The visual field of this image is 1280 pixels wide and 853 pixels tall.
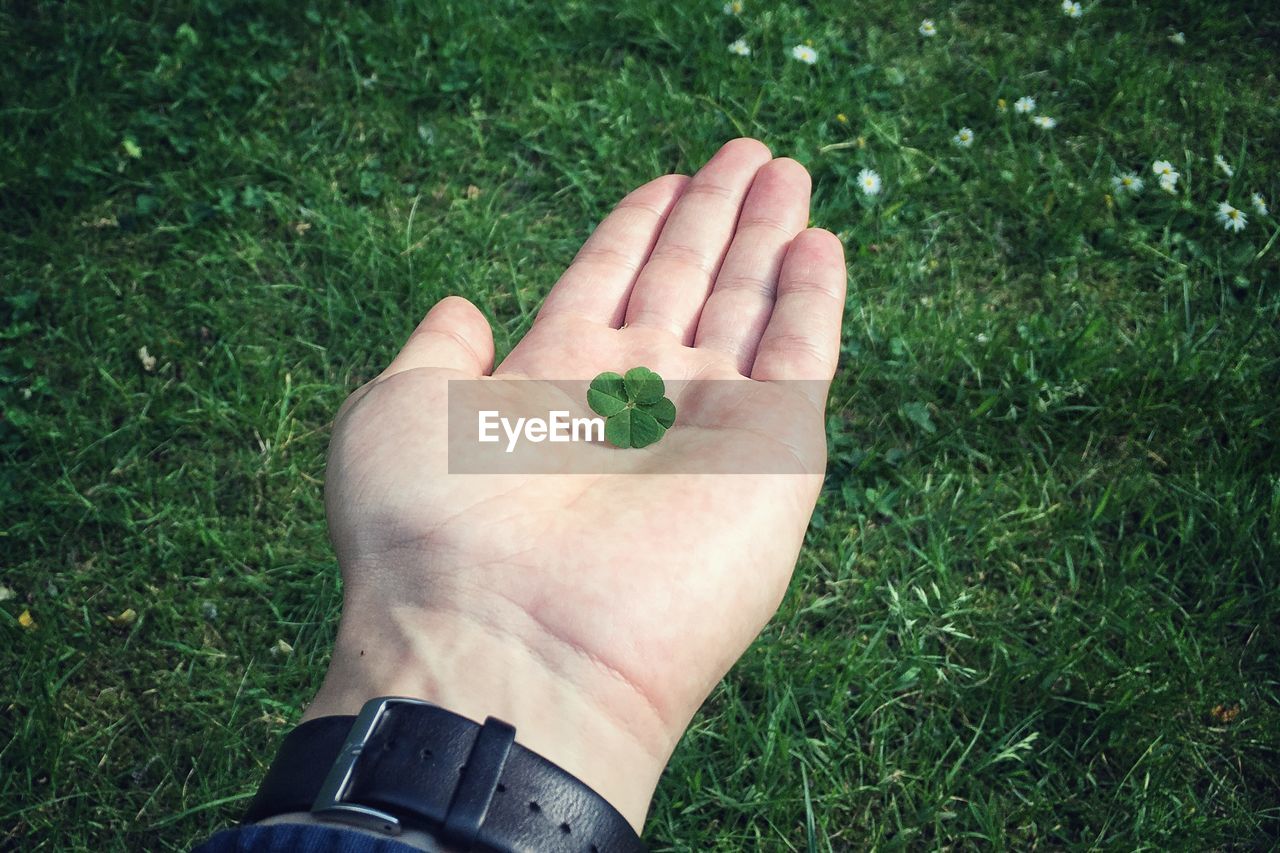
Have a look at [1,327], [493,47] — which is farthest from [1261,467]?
[1,327]

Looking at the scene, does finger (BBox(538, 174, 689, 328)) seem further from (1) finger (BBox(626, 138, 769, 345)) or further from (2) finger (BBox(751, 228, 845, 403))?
(2) finger (BBox(751, 228, 845, 403))

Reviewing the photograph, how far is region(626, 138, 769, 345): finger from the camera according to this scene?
286 cm

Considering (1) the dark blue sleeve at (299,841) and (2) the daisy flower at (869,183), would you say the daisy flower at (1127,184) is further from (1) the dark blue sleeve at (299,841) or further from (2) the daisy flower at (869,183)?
(1) the dark blue sleeve at (299,841)

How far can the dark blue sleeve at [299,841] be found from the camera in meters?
1.62

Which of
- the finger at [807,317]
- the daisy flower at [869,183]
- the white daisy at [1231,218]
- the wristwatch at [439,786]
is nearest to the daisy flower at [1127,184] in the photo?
the white daisy at [1231,218]

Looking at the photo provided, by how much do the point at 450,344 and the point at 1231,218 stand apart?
3193 millimetres

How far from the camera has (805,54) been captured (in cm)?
425

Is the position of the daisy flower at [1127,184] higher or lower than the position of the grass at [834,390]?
higher

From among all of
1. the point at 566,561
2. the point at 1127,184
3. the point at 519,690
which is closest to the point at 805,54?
the point at 1127,184

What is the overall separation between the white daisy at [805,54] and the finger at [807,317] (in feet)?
5.77

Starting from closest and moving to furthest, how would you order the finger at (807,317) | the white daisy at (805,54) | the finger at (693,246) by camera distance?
1. the finger at (807,317)
2. the finger at (693,246)
3. the white daisy at (805,54)

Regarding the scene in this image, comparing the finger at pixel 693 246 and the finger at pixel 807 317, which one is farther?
the finger at pixel 693 246

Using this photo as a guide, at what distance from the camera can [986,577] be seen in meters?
3.10

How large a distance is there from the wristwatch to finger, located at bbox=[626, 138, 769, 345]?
140 centimetres
